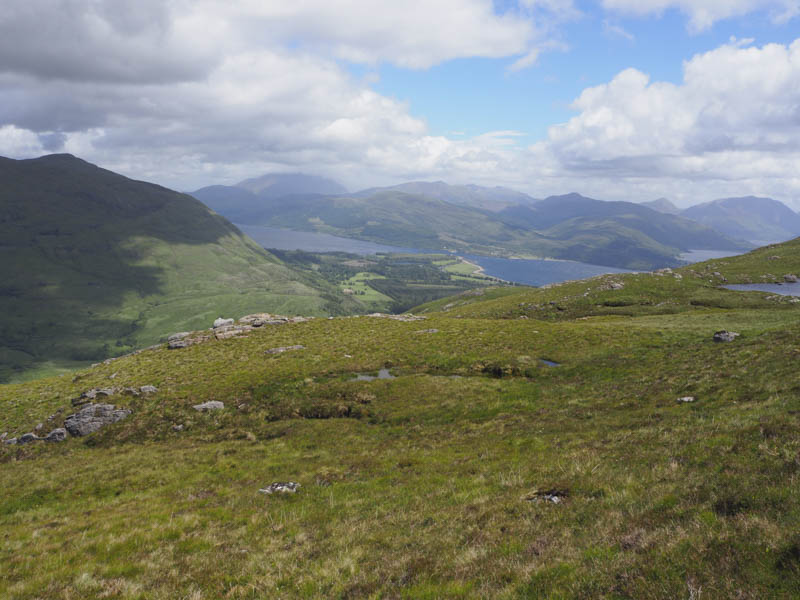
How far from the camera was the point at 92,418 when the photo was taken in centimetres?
3131

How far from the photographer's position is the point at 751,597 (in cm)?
595

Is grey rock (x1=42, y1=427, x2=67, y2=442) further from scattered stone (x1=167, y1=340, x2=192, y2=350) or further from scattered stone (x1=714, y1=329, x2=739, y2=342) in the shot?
scattered stone (x1=714, y1=329, x2=739, y2=342)

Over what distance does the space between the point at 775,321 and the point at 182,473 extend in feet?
198

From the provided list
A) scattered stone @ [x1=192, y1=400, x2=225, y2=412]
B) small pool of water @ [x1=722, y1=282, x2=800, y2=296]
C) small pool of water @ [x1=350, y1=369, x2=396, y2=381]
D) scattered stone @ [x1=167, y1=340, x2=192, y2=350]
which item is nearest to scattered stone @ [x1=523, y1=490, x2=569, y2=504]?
small pool of water @ [x1=350, y1=369, x2=396, y2=381]

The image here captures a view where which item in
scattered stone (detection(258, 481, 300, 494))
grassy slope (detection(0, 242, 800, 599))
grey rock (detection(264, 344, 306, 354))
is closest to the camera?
grassy slope (detection(0, 242, 800, 599))

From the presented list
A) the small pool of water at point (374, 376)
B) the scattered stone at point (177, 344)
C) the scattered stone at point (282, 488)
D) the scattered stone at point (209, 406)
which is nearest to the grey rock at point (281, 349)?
the small pool of water at point (374, 376)

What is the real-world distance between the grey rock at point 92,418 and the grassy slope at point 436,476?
1392mm

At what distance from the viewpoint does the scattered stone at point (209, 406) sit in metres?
32.5

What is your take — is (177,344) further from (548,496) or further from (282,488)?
(548,496)

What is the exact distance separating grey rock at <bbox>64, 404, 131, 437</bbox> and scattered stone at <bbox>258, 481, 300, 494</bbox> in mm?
21883

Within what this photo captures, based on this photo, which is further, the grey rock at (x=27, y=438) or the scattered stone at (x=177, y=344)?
the scattered stone at (x=177, y=344)

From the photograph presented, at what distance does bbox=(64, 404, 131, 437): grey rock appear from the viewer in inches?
1206

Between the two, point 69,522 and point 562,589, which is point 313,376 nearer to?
point 69,522

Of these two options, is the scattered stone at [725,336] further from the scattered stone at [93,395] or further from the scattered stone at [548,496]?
the scattered stone at [93,395]
